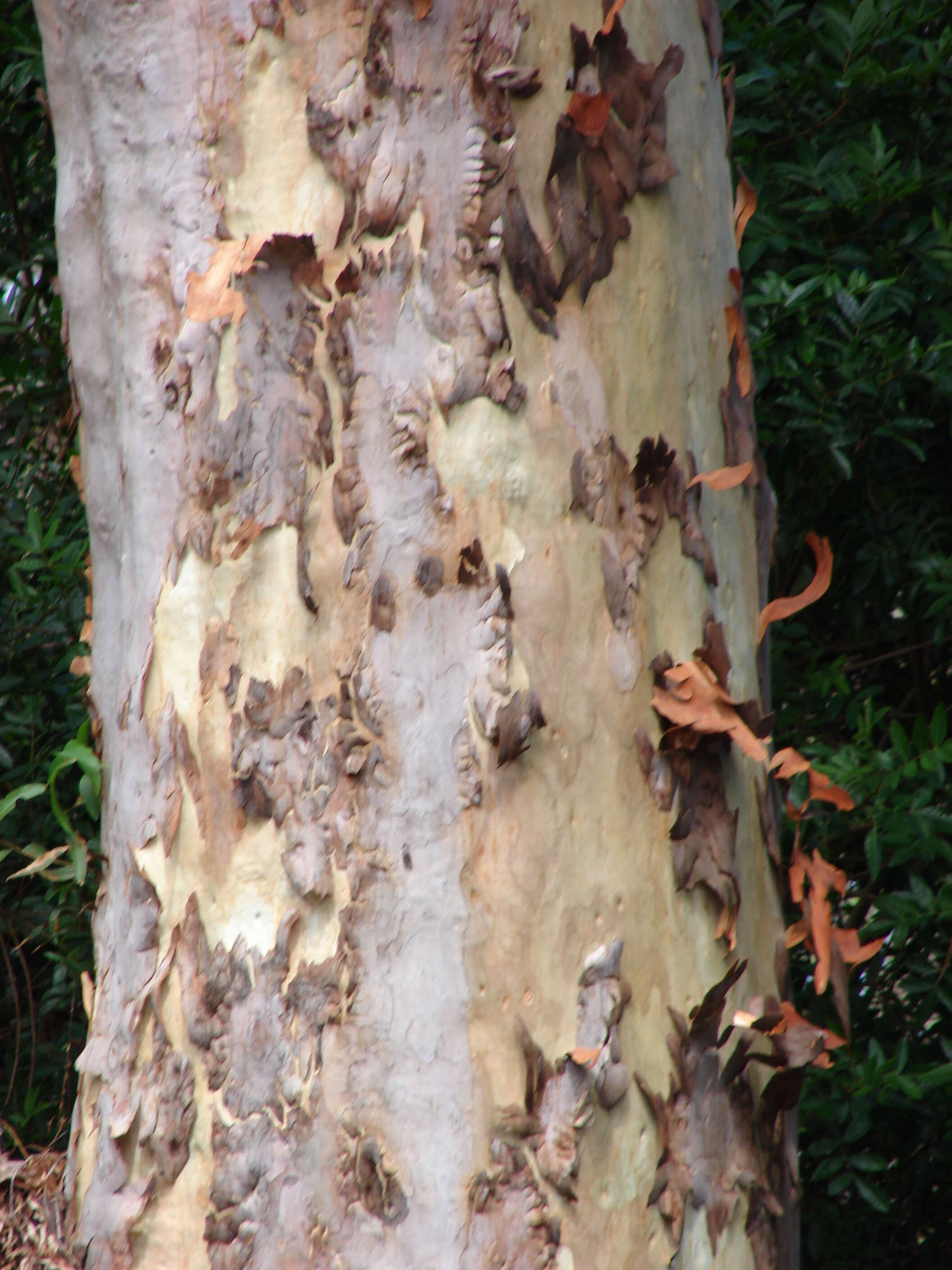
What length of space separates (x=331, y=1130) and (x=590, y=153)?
2.45 ft

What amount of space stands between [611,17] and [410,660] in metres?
0.51

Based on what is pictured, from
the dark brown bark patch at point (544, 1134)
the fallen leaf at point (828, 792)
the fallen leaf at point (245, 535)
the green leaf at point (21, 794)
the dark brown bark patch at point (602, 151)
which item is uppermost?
the dark brown bark patch at point (602, 151)

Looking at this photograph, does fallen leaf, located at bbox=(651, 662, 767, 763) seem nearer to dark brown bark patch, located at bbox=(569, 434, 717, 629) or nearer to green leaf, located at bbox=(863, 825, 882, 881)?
dark brown bark patch, located at bbox=(569, 434, 717, 629)

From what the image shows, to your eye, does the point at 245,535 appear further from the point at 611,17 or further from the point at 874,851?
the point at 874,851

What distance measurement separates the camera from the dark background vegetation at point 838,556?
1.59 metres

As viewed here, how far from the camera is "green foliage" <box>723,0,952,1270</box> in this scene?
1579 millimetres

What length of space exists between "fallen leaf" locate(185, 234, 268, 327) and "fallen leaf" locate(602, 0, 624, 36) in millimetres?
303

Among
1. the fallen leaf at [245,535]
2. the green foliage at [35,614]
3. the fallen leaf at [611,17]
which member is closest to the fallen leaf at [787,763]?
the fallen leaf at [245,535]

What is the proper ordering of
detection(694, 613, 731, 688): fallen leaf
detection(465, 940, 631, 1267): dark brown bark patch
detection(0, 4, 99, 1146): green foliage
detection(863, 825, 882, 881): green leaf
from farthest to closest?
detection(0, 4, 99, 1146): green foliage, detection(863, 825, 882, 881): green leaf, detection(694, 613, 731, 688): fallen leaf, detection(465, 940, 631, 1267): dark brown bark patch

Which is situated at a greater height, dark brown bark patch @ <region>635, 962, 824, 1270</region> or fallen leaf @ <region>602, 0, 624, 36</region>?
fallen leaf @ <region>602, 0, 624, 36</region>

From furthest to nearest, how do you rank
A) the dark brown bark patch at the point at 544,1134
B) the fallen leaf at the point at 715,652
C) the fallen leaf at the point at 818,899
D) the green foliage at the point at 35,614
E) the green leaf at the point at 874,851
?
1. the green foliage at the point at 35,614
2. the green leaf at the point at 874,851
3. the fallen leaf at the point at 818,899
4. the fallen leaf at the point at 715,652
5. the dark brown bark patch at the point at 544,1134

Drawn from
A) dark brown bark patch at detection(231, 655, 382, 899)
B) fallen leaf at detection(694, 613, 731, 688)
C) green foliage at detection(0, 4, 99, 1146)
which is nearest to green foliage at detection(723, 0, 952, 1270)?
fallen leaf at detection(694, 613, 731, 688)

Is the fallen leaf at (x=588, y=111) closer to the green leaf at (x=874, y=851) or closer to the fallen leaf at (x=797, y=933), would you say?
the fallen leaf at (x=797, y=933)

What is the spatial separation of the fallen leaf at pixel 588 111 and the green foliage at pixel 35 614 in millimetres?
1123
